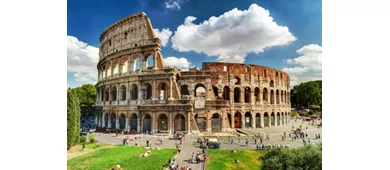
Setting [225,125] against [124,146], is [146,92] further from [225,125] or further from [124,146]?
[225,125]

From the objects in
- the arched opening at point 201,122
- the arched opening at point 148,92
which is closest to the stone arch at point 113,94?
the arched opening at point 148,92

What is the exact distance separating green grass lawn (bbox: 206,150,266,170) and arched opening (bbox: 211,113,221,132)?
1.41 meters

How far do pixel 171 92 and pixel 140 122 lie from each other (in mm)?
2571

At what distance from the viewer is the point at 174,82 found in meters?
11.0

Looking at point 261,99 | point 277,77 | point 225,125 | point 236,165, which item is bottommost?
point 236,165

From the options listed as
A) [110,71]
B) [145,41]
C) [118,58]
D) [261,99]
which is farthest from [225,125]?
[110,71]

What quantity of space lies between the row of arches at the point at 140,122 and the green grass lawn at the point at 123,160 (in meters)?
2.93

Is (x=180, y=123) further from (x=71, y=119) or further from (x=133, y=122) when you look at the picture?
(x=71, y=119)

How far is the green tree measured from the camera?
755cm

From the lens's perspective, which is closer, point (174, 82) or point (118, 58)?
point (174, 82)

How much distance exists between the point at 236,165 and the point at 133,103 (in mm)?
8550

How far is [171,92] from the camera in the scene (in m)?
11.3

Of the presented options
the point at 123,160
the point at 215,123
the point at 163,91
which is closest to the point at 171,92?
the point at 163,91

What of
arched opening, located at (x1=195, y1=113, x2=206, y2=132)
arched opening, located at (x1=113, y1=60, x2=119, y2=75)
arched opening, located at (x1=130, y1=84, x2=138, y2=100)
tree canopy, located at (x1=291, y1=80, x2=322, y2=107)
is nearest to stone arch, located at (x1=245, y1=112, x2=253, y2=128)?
arched opening, located at (x1=195, y1=113, x2=206, y2=132)
